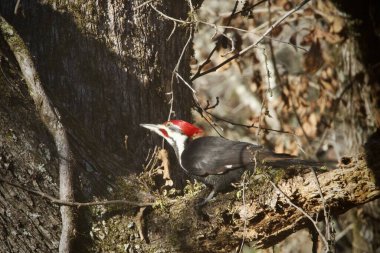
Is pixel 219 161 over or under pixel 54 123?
over

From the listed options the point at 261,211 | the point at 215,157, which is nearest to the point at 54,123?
the point at 261,211

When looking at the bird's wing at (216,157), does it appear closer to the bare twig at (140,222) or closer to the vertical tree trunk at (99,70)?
the vertical tree trunk at (99,70)

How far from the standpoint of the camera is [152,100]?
390 centimetres

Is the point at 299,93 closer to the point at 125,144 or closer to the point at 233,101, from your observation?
the point at 125,144

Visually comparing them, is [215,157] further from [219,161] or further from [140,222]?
[140,222]

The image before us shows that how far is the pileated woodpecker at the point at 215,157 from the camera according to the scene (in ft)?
13.4

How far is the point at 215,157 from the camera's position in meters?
4.43

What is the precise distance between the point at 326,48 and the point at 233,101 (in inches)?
332

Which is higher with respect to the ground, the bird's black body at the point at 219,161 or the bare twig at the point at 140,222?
the bird's black body at the point at 219,161

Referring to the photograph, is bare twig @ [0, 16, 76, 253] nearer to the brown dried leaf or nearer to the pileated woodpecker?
the pileated woodpecker

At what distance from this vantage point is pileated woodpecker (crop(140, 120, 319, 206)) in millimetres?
4078

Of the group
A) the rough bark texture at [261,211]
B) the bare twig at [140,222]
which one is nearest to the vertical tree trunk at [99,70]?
the bare twig at [140,222]

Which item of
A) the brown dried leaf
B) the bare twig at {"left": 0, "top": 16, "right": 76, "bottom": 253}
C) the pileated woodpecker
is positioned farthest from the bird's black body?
the brown dried leaf

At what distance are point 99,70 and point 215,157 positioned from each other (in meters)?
1.27
